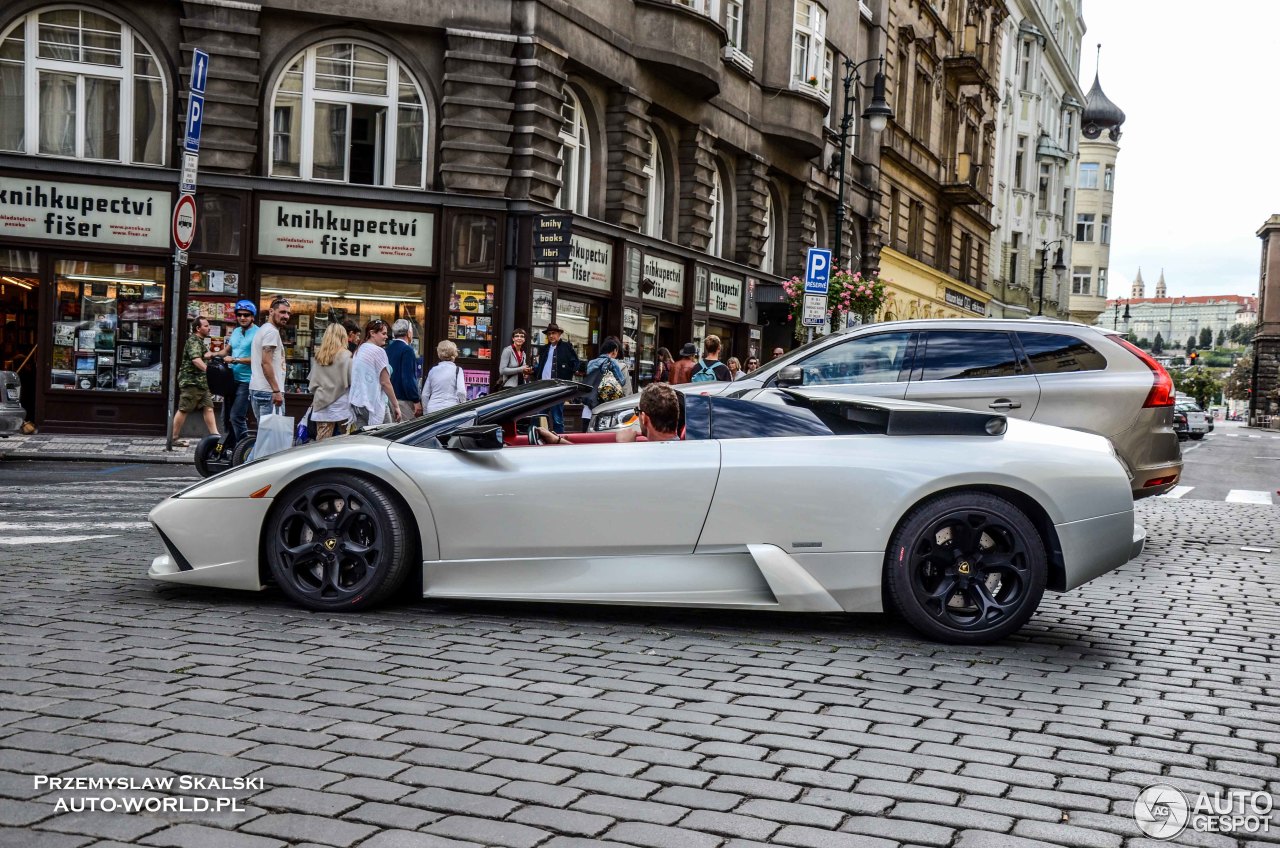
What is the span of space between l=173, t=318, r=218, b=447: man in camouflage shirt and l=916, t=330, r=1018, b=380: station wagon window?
8267 millimetres

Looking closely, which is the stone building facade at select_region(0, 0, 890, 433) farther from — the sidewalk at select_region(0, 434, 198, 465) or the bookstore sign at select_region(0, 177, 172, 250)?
the sidewalk at select_region(0, 434, 198, 465)

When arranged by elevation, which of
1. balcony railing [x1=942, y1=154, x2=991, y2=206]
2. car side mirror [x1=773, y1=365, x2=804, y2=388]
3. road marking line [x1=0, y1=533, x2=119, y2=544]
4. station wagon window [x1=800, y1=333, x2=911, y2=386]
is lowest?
road marking line [x1=0, y1=533, x2=119, y2=544]

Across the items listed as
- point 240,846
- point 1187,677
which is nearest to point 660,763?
point 240,846

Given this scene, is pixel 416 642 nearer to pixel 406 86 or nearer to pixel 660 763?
pixel 660 763

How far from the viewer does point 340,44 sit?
64.3 feet

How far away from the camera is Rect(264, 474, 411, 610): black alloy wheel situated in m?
6.18

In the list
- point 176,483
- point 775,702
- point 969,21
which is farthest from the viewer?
point 969,21

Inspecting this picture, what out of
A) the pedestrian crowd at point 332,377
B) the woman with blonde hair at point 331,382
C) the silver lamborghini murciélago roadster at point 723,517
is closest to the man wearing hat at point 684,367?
the pedestrian crowd at point 332,377

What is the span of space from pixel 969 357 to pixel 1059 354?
0.68 m

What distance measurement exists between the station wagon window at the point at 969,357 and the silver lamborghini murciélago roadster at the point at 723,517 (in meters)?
3.66

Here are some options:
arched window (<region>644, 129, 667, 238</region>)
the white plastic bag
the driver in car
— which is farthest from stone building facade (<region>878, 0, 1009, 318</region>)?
the driver in car

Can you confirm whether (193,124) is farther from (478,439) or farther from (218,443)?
(478,439)

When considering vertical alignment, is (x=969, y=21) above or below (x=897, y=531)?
above

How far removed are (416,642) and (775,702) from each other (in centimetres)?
Result: 171
